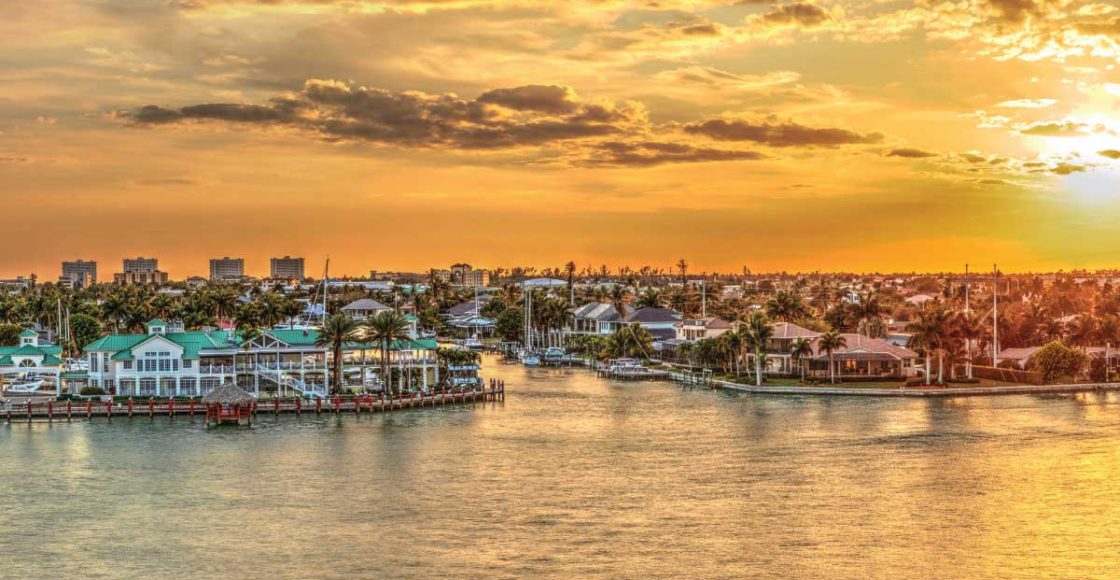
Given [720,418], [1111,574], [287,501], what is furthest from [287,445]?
[1111,574]

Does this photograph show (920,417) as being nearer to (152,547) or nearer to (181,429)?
(181,429)

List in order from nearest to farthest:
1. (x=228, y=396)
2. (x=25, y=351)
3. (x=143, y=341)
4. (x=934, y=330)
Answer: (x=228, y=396), (x=143, y=341), (x=934, y=330), (x=25, y=351)

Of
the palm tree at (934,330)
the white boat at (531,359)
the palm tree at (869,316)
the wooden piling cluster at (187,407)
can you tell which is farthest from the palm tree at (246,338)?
the palm tree at (869,316)

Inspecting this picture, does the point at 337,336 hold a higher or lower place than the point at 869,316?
lower

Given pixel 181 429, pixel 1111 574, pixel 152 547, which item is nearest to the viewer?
pixel 1111 574

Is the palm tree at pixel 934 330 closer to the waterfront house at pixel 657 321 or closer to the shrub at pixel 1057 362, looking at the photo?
the shrub at pixel 1057 362

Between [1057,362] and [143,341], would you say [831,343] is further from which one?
[143,341]

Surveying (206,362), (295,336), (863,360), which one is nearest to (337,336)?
(295,336)
